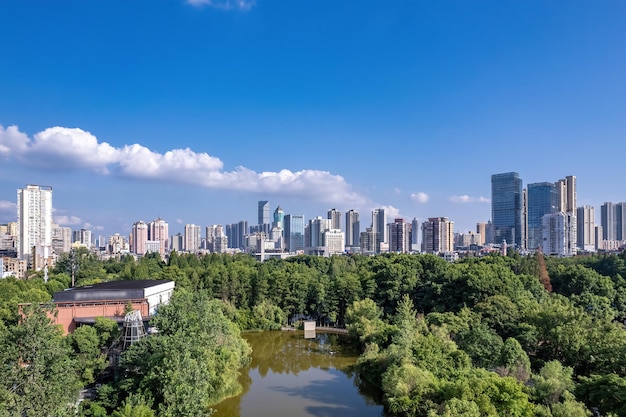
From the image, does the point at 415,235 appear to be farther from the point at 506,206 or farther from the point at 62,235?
the point at 62,235

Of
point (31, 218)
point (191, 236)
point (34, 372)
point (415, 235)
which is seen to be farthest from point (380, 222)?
point (34, 372)

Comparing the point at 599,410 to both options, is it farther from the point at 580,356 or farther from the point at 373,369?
the point at 373,369

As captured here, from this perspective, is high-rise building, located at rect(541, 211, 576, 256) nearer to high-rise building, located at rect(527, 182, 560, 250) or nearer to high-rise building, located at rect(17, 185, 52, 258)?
→ high-rise building, located at rect(527, 182, 560, 250)

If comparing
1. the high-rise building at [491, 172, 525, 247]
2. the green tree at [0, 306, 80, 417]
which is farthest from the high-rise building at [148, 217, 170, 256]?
the green tree at [0, 306, 80, 417]

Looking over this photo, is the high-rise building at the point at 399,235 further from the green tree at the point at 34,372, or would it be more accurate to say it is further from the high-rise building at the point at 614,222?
the green tree at the point at 34,372

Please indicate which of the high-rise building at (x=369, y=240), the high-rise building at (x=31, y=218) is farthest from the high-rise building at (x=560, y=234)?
the high-rise building at (x=31, y=218)

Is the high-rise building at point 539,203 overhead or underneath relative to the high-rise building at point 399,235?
overhead
